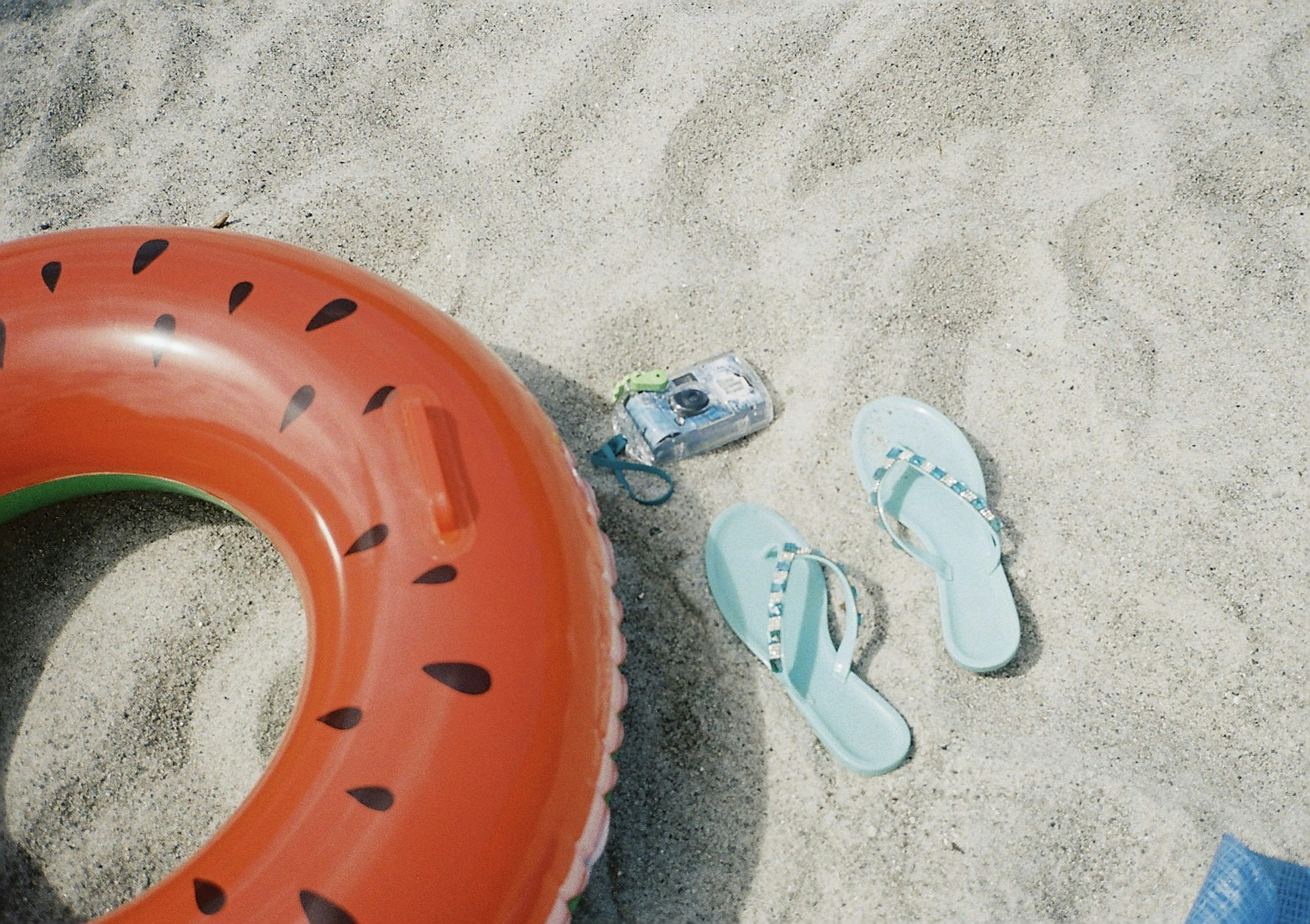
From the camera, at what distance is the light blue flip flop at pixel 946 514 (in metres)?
1.41

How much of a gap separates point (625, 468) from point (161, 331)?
2.24 feet

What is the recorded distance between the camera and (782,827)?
1.29 metres

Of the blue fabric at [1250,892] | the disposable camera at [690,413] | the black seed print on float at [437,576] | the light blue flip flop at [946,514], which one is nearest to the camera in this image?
the black seed print on float at [437,576]

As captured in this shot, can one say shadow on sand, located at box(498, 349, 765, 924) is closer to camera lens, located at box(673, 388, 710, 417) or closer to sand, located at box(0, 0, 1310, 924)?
sand, located at box(0, 0, 1310, 924)

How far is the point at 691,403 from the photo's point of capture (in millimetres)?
1545

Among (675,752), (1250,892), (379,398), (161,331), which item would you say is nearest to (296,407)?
(379,398)

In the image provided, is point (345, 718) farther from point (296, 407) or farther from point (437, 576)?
point (296, 407)

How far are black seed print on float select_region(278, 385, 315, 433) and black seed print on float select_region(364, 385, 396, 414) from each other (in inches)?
2.7

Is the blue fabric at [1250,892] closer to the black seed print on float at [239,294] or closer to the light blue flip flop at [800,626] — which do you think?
the light blue flip flop at [800,626]

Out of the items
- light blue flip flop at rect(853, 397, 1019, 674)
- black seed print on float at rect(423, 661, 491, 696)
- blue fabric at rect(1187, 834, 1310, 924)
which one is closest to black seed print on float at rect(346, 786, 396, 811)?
black seed print on float at rect(423, 661, 491, 696)

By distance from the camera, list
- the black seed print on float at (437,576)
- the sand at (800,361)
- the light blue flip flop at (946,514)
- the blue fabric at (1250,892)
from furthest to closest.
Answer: the light blue flip flop at (946,514), the sand at (800,361), the blue fabric at (1250,892), the black seed print on float at (437,576)

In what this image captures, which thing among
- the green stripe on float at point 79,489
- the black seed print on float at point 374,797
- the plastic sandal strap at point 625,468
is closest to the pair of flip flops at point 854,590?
the plastic sandal strap at point 625,468

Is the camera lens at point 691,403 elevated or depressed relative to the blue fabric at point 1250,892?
elevated

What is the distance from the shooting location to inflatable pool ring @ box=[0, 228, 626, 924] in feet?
3.17
